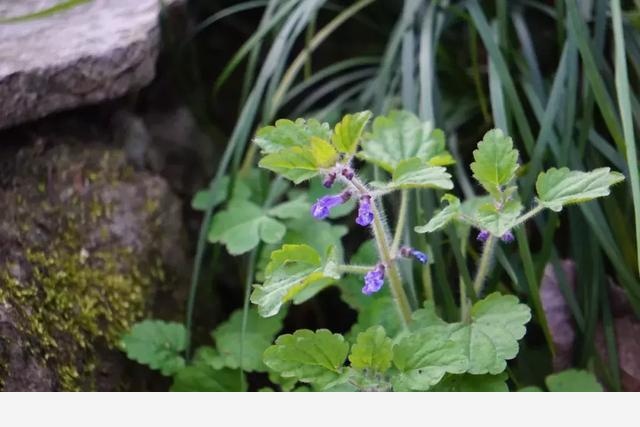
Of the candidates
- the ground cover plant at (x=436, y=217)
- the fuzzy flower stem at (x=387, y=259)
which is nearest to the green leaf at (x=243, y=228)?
the ground cover plant at (x=436, y=217)

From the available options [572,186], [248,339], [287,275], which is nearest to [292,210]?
[248,339]

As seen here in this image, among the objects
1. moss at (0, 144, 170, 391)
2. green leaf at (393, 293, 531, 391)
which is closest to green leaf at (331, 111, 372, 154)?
green leaf at (393, 293, 531, 391)

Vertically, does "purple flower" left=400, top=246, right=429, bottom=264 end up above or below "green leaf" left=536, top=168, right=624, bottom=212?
below

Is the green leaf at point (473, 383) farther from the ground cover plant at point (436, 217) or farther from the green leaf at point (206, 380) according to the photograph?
the green leaf at point (206, 380)

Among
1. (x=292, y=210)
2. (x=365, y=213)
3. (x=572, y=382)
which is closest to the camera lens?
(x=365, y=213)

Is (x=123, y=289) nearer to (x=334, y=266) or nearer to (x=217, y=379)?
(x=217, y=379)

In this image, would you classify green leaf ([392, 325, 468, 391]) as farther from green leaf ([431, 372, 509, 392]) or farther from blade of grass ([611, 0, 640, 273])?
blade of grass ([611, 0, 640, 273])

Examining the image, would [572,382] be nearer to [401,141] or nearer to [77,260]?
[401,141]
